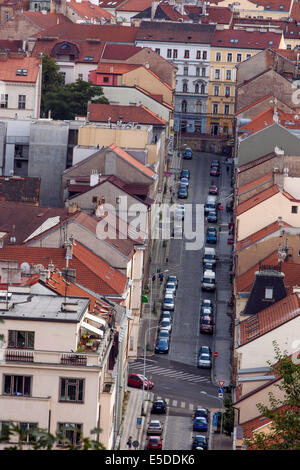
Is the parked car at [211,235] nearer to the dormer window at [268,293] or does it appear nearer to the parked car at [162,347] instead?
the parked car at [162,347]

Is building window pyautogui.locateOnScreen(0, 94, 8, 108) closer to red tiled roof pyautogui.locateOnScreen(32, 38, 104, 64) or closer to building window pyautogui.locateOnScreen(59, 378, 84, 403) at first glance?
red tiled roof pyautogui.locateOnScreen(32, 38, 104, 64)

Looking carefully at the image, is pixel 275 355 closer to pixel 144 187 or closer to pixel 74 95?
pixel 144 187

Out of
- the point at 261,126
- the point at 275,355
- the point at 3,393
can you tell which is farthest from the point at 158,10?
the point at 3,393

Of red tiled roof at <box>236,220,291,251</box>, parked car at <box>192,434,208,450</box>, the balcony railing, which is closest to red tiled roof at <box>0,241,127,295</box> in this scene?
parked car at <box>192,434,208,450</box>

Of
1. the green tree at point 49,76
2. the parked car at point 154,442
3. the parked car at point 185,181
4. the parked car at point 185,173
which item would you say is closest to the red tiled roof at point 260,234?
the parked car at point 154,442

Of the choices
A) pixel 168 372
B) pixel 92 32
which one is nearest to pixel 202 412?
pixel 168 372

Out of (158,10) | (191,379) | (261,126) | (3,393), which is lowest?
(191,379)
